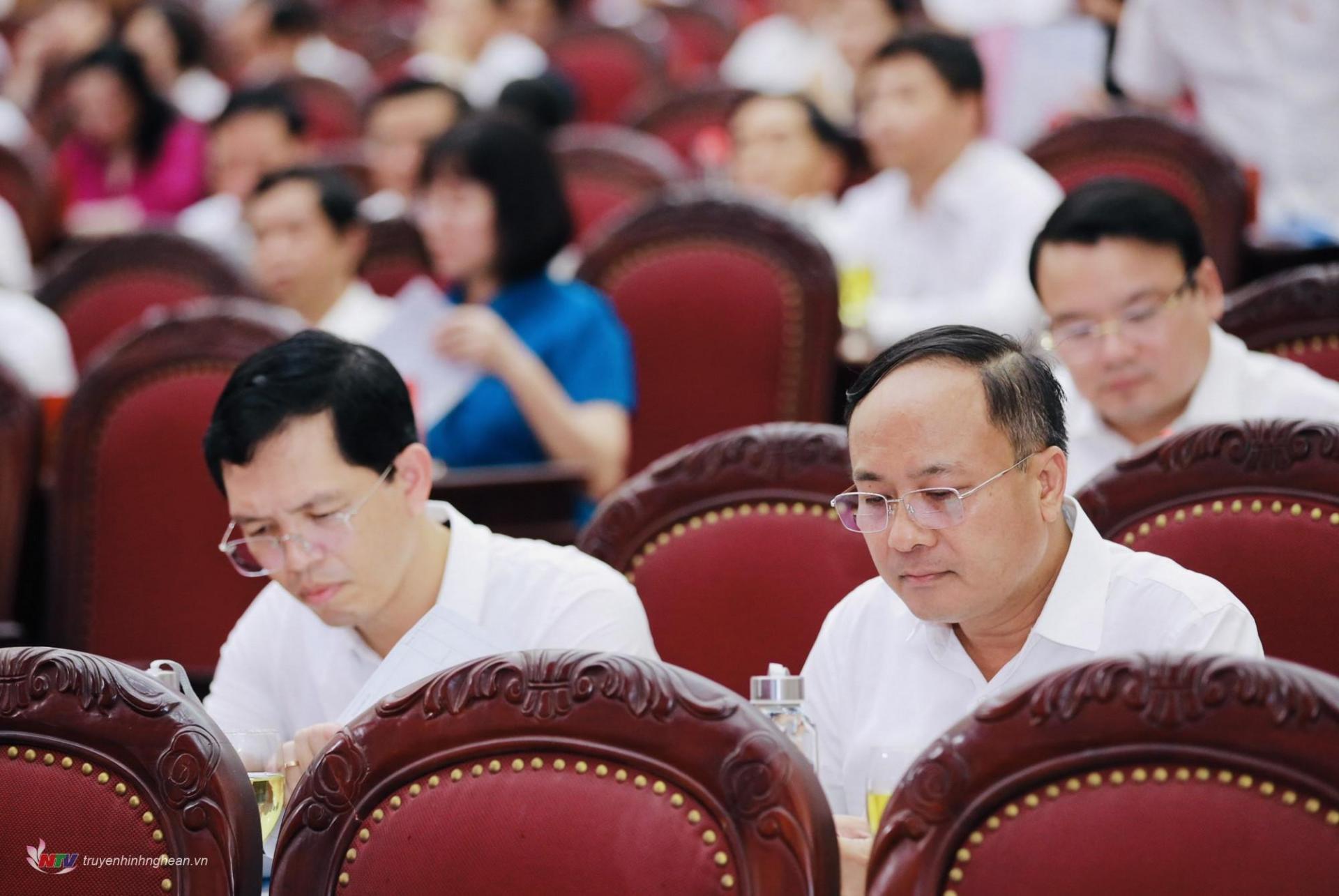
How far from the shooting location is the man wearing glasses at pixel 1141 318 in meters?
2.33

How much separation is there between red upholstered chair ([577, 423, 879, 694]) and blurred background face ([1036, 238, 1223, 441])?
46cm

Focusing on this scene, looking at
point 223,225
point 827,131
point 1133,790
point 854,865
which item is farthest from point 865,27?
point 1133,790

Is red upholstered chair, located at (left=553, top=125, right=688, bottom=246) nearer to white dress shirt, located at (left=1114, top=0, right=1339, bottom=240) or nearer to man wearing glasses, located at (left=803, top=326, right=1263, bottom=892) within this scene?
white dress shirt, located at (left=1114, top=0, right=1339, bottom=240)

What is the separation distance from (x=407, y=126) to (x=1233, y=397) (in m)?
3.07

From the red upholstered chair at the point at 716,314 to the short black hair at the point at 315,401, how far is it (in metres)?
1.37

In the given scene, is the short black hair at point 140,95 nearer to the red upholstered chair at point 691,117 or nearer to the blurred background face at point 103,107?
the blurred background face at point 103,107

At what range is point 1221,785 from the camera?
1.12 metres

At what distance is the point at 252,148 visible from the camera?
5031 millimetres

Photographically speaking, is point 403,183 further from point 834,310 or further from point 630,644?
point 630,644

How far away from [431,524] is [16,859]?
2.29 feet

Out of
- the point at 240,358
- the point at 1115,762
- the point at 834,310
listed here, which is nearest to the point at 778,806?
the point at 1115,762

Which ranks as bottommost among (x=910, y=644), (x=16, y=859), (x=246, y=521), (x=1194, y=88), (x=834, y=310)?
(x=16, y=859)

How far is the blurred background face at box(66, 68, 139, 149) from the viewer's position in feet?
18.6

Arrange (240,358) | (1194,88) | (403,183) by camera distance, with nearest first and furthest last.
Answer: (240,358) < (1194,88) < (403,183)
